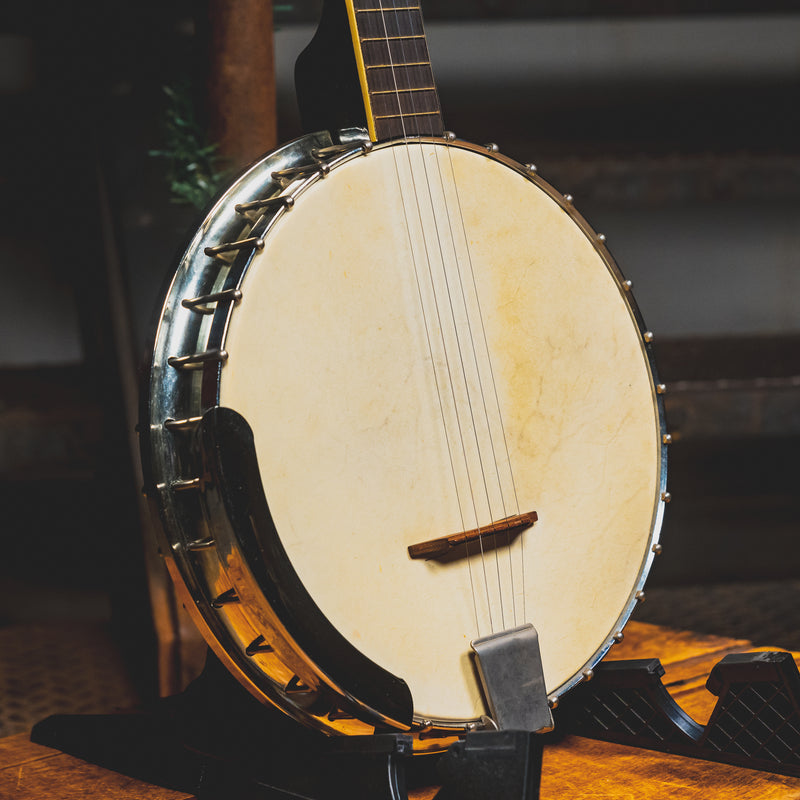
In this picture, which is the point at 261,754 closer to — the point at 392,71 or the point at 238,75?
the point at 392,71

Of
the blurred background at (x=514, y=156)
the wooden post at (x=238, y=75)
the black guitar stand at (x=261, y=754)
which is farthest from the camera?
the blurred background at (x=514, y=156)

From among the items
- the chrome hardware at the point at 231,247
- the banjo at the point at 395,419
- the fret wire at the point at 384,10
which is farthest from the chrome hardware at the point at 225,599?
the fret wire at the point at 384,10

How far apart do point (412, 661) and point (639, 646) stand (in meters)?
0.50

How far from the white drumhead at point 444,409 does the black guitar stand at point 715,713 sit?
0.06 m

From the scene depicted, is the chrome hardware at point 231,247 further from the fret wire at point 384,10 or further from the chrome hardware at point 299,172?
the fret wire at point 384,10

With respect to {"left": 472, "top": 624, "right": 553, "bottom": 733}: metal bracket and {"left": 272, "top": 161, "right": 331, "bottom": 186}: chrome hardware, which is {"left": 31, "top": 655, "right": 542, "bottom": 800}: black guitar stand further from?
{"left": 272, "top": 161, "right": 331, "bottom": 186}: chrome hardware

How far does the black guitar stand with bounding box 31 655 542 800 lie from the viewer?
0.56 meters

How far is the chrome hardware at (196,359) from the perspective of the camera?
0.59 meters

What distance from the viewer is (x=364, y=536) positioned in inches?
25.1

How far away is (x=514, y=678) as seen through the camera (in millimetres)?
663

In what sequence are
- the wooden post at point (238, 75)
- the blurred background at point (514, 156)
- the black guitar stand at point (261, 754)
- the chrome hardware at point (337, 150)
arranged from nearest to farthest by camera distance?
the black guitar stand at point (261, 754), the chrome hardware at point (337, 150), the wooden post at point (238, 75), the blurred background at point (514, 156)

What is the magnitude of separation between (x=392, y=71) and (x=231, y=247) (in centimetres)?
20

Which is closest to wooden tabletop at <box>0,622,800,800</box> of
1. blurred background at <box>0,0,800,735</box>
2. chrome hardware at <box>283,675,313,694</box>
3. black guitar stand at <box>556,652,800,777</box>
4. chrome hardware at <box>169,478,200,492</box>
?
black guitar stand at <box>556,652,800,777</box>

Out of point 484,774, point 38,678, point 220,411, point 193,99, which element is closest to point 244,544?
Answer: point 220,411
